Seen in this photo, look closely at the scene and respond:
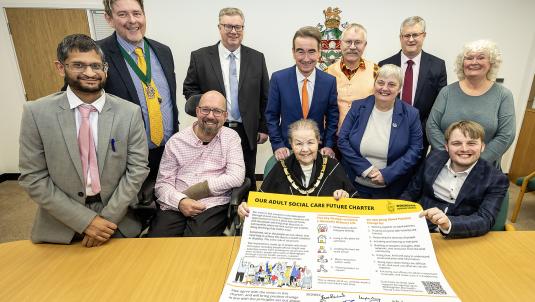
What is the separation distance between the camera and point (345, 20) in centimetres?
402

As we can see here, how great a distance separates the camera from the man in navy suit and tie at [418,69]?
274cm

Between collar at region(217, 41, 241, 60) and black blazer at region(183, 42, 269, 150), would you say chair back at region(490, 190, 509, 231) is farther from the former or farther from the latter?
collar at region(217, 41, 241, 60)

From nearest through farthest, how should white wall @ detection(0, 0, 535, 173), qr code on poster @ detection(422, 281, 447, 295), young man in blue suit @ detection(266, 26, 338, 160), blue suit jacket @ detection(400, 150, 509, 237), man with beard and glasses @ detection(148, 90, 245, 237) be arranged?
qr code on poster @ detection(422, 281, 447, 295) < blue suit jacket @ detection(400, 150, 509, 237) < man with beard and glasses @ detection(148, 90, 245, 237) < young man in blue suit @ detection(266, 26, 338, 160) < white wall @ detection(0, 0, 535, 173)

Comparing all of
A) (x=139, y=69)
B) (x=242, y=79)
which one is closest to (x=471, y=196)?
(x=242, y=79)

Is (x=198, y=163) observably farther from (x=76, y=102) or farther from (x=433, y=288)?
(x=433, y=288)

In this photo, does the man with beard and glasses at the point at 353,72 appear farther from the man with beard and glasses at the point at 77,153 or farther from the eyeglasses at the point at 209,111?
the man with beard and glasses at the point at 77,153

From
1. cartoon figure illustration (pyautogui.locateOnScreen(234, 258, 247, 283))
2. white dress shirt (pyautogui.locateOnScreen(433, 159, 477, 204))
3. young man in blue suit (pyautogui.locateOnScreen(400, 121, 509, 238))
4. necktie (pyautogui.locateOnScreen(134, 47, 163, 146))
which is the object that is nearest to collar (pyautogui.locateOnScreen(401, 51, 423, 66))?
young man in blue suit (pyautogui.locateOnScreen(400, 121, 509, 238))

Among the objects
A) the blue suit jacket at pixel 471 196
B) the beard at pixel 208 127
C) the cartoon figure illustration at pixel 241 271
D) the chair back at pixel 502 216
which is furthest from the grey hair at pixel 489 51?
the cartoon figure illustration at pixel 241 271

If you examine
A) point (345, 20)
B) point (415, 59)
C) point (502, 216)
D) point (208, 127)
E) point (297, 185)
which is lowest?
point (502, 216)

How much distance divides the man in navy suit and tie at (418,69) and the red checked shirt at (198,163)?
1727mm

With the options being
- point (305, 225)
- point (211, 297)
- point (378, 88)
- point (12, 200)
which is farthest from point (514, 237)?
point (12, 200)

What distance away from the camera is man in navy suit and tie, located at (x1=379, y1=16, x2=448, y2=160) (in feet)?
8.99

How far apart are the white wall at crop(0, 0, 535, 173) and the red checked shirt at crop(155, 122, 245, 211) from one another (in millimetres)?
2224

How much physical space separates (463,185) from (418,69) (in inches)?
58.4
